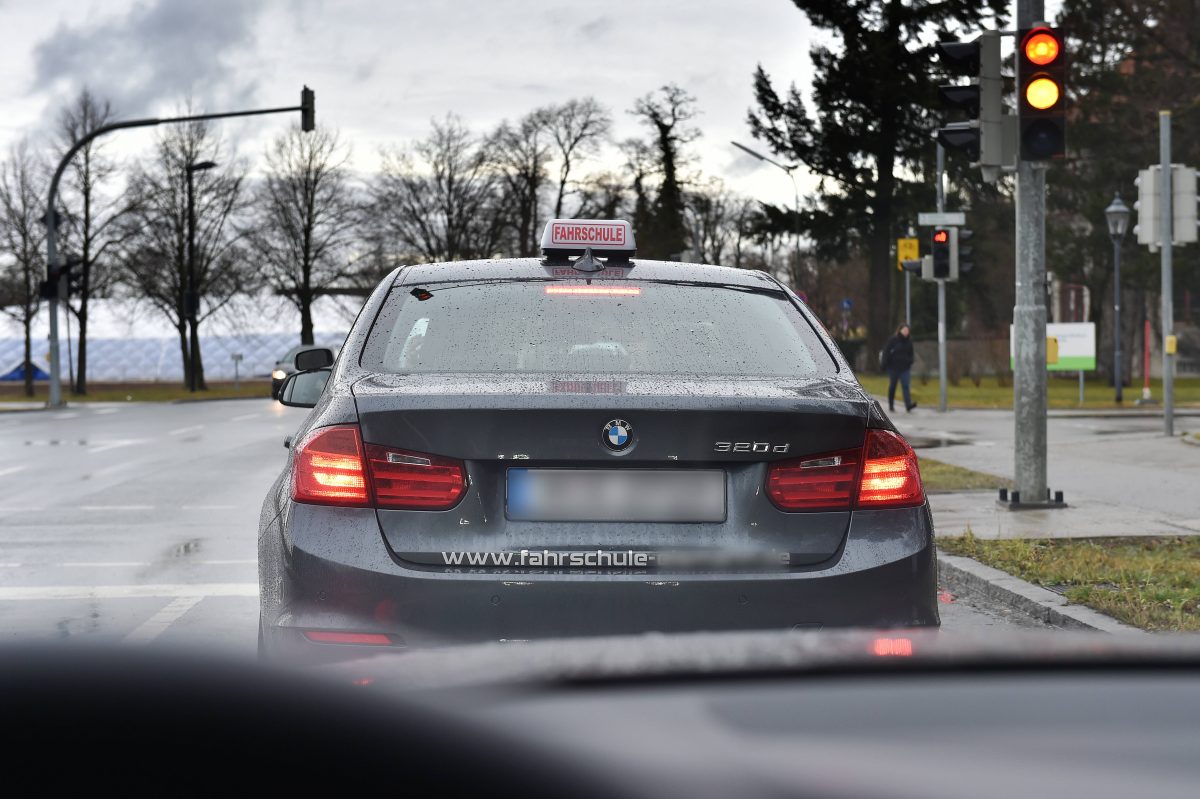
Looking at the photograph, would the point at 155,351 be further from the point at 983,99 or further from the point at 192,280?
the point at 983,99

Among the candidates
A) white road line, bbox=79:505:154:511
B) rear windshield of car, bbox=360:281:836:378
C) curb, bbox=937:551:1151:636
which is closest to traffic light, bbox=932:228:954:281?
white road line, bbox=79:505:154:511

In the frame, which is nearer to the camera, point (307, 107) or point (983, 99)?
point (983, 99)

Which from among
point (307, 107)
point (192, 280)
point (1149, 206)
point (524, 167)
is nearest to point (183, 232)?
point (192, 280)

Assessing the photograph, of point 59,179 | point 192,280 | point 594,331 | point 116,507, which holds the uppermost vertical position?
point 59,179

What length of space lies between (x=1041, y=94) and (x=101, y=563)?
296 inches

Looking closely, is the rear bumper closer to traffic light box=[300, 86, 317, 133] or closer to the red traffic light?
the red traffic light

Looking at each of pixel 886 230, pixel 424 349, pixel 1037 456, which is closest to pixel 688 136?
pixel 886 230

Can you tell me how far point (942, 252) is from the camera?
2877 centimetres

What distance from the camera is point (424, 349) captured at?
4.52 meters

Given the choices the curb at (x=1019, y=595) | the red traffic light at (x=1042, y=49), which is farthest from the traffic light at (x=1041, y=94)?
the curb at (x=1019, y=595)

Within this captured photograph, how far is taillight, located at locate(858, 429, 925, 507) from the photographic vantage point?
4.00m

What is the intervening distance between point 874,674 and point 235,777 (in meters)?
0.50

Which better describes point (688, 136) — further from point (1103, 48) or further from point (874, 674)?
point (874, 674)

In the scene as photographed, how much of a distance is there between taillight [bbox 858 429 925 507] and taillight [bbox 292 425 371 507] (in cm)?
133
